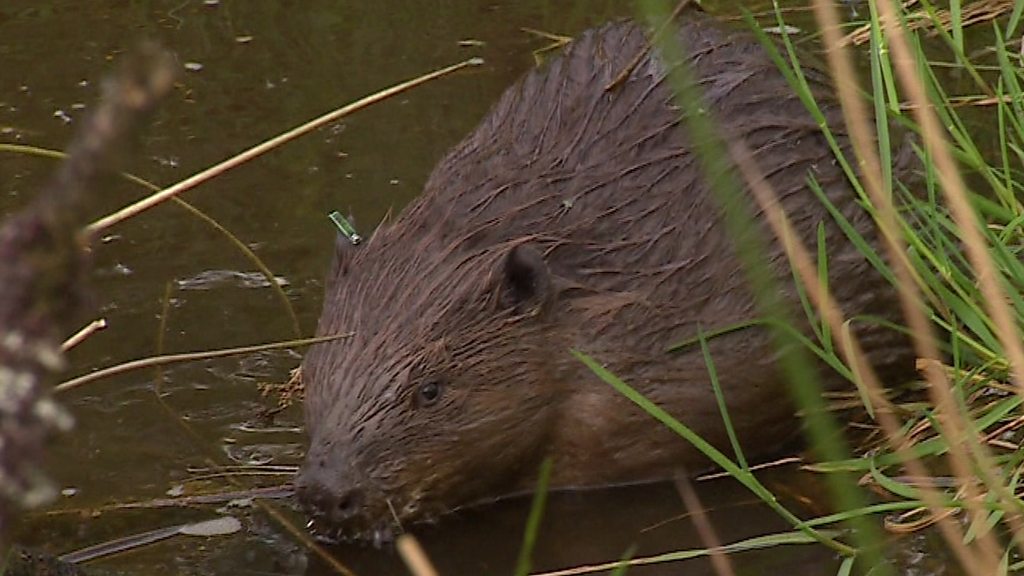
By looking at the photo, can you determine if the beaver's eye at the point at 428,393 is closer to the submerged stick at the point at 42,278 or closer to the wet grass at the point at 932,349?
the wet grass at the point at 932,349

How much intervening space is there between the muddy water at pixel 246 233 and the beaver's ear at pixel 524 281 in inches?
14.8

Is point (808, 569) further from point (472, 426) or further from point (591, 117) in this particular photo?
point (591, 117)

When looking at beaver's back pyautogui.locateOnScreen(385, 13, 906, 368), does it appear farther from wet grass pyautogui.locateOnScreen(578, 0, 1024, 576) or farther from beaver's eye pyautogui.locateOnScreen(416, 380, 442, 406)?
beaver's eye pyautogui.locateOnScreen(416, 380, 442, 406)

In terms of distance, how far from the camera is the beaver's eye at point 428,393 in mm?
2939

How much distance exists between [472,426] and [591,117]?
2.24 feet

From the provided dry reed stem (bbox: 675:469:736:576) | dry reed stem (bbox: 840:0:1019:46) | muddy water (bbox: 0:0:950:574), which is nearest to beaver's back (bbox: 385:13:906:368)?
dry reed stem (bbox: 675:469:736:576)

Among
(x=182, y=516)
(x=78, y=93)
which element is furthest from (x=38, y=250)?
(x=78, y=93)

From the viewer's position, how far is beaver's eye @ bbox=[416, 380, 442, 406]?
294 centimetres

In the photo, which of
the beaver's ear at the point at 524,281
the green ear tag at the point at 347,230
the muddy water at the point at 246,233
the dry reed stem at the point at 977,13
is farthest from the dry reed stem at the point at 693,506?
the dry reed stem at the point at 977,13

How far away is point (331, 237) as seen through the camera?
3.97 m

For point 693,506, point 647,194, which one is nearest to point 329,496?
point 693,506

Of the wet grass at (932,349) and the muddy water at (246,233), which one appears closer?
the wet grass at (932,349)

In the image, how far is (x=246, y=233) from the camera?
13.2 ft

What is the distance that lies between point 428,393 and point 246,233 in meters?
1.21
